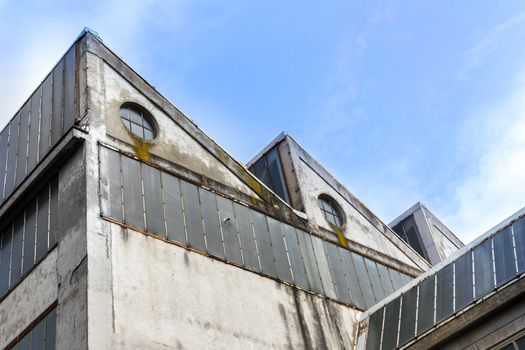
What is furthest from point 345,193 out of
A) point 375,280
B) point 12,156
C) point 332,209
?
point 12,156

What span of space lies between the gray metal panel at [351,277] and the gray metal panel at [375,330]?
86 centimetres

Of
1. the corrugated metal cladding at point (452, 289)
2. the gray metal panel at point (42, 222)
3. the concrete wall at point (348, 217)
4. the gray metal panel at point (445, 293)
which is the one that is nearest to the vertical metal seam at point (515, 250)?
the corrugated metal cladding at point (452, 289)

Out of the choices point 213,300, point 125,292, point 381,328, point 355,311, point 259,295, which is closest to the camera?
point 125,292

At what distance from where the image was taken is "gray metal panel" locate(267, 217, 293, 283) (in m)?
17.9

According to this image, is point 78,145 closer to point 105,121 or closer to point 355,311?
point 105,121

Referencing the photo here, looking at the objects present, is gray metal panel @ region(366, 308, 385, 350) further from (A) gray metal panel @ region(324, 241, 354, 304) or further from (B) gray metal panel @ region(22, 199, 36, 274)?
(B) gray metal panel @ region(22, 199, 36, 274)

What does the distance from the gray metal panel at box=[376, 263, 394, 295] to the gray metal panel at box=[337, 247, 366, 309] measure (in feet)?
4.28

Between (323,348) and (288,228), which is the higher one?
(288,228)

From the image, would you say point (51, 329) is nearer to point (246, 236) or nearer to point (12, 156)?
point (246, 236)

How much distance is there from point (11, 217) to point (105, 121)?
10.9 feet

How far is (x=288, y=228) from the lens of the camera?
1952 centimetres

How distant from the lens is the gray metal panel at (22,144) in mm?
17672

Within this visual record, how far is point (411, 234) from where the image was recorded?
28.1m

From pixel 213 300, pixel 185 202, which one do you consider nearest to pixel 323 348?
pixel 213 300
